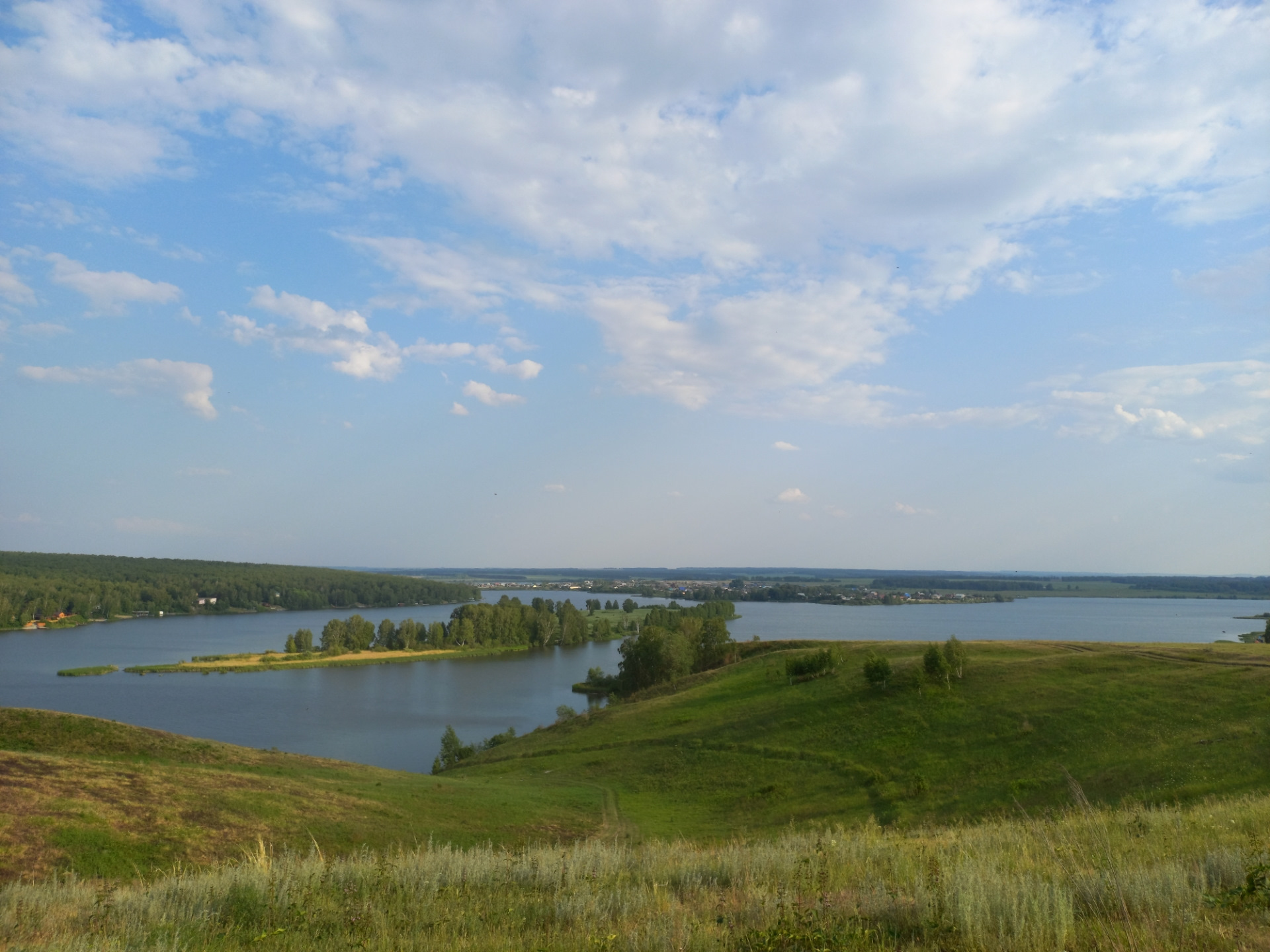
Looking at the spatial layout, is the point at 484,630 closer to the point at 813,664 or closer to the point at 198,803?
the point at 813,664

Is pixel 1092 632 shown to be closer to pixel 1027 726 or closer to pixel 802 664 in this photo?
pixel 802 664

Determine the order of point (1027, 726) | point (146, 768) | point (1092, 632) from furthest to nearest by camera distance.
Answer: point (1092, 632) < point (1027, 726) < point (146, 768)

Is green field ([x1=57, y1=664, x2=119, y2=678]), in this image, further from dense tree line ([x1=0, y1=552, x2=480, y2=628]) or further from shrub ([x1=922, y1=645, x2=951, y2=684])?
shrub ([x1=922, y1=645, x2=951, y2=684])

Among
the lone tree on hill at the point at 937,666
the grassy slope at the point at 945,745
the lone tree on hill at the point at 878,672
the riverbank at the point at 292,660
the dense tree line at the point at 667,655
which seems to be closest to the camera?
the grassy slope at the point at 945,745

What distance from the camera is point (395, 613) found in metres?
186

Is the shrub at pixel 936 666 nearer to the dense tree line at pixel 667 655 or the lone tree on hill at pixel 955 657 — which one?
the lone tree on hill at pixel 955 657

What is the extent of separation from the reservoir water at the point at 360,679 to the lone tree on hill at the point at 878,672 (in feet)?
102

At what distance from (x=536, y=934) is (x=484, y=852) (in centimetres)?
493

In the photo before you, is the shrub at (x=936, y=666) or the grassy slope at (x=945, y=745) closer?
the grassy slope at (x=945, y=745)

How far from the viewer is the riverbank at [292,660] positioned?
87.1m

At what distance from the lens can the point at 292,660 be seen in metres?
99.1

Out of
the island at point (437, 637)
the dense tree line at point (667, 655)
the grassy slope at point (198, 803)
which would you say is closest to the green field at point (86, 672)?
the island at point (437, 637)

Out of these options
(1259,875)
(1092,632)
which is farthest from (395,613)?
(1259,875)

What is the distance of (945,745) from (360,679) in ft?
257
